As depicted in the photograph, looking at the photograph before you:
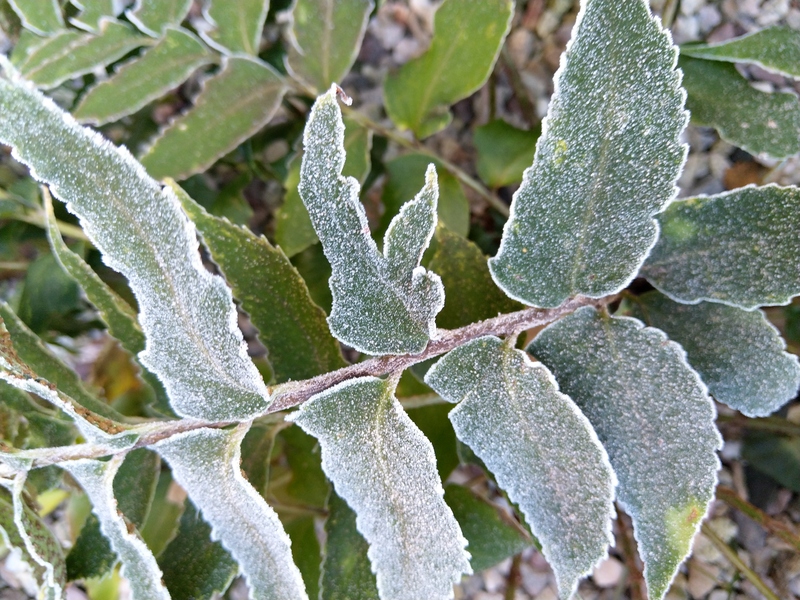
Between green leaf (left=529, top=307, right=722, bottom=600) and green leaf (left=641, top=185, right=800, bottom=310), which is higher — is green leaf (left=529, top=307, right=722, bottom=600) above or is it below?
below

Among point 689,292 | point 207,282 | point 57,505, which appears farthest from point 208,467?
point 57,505

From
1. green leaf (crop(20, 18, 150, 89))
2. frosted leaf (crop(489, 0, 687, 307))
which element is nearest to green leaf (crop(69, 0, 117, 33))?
green leaf (crop(20, 18, 150, 89))

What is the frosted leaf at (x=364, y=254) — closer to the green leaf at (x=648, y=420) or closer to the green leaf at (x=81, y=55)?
the green leaf at (x=648, y=420)

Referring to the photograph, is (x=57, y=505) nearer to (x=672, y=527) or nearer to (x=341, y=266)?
(x=341, y=266)

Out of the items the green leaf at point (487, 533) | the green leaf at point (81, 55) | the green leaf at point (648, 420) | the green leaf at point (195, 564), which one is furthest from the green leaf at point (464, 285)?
the green leaf at point (81, 55)

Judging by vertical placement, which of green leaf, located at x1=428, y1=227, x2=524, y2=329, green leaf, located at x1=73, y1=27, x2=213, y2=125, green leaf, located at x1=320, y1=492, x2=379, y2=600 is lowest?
green leaf, located at x1=320, y1=492, x2=379, y2=600

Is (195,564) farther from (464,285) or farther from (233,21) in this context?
(233,21)

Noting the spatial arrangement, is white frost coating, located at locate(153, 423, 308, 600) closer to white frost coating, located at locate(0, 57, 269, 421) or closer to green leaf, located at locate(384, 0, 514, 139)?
white frost coating, located at locate(0, 57, 269, 421)
